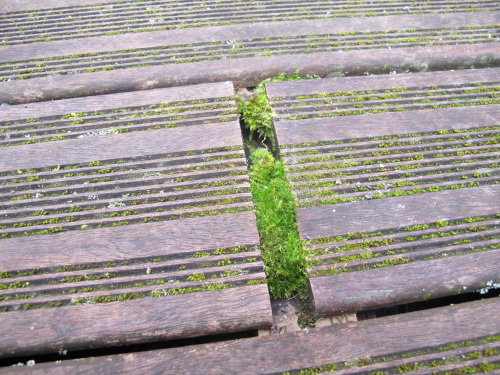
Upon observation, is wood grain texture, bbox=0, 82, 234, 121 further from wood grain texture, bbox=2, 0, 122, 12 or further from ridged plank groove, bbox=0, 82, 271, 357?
wood grain texture, bbox=2, 0, 122, 12

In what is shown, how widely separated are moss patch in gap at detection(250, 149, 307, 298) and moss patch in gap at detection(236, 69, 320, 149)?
0.16 metres

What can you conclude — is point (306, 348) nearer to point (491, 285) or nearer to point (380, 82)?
point (491, 285)

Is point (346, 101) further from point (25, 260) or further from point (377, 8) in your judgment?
point (25, 260)

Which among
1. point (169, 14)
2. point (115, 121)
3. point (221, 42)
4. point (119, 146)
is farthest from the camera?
point (169, 14)

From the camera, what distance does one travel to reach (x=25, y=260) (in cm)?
203

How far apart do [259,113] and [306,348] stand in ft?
5.23

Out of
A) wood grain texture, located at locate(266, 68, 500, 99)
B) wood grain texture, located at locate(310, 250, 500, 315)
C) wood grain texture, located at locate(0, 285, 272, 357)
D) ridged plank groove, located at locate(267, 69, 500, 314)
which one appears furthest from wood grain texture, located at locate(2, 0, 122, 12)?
wood grain texture, located at locate(310, 250, 500, 315)

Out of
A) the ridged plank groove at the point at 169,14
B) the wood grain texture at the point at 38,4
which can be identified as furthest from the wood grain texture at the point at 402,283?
the wood grain texture at the point at 38,4

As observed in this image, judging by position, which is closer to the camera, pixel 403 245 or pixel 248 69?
pixel 403 245

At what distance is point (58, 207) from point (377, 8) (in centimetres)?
302

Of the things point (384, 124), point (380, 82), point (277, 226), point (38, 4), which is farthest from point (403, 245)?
point (38, 4)

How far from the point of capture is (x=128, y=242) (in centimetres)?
206

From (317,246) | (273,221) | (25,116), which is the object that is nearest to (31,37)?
(25,116)

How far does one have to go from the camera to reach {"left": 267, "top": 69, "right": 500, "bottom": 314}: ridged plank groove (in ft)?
6.50
